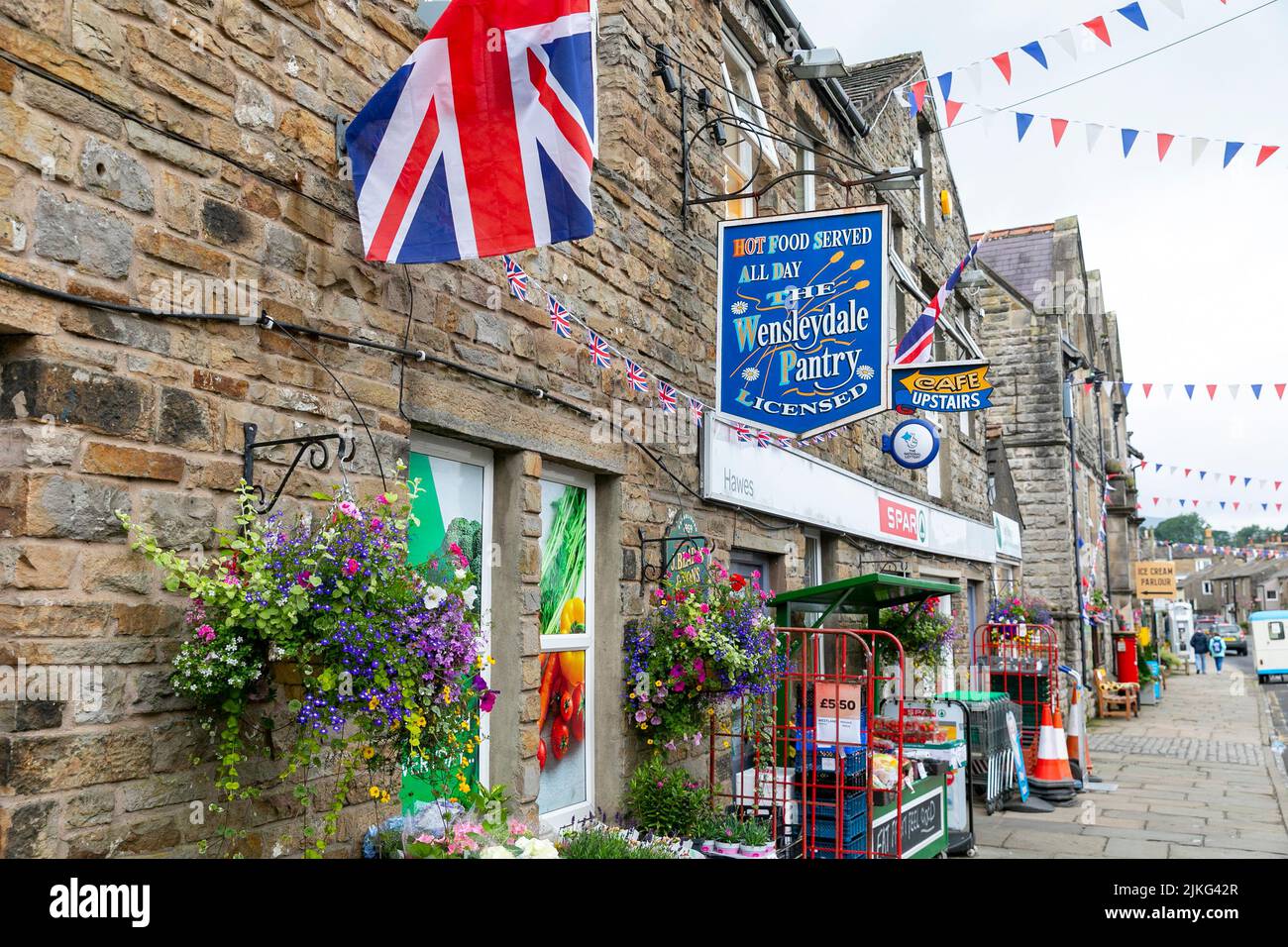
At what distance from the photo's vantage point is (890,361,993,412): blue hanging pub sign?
9078 mm

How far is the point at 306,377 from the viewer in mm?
A: 4035

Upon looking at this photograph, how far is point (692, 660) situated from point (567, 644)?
2.38 feet

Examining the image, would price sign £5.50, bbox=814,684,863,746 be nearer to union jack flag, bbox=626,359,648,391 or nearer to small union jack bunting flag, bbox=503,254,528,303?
union jack flag, bbox=626,359,648,391

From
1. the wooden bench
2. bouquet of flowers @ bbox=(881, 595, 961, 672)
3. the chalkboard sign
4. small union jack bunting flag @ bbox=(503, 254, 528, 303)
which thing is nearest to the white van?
the wooden bench

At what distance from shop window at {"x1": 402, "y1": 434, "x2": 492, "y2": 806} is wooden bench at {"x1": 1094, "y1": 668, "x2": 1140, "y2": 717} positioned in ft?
58.2

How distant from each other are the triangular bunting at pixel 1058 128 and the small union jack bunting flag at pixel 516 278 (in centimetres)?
463

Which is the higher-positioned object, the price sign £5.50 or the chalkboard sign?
the price sign £5.50

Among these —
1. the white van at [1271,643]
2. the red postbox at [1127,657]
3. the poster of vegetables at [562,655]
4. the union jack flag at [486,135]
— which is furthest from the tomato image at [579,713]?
the white van at [1271,643]

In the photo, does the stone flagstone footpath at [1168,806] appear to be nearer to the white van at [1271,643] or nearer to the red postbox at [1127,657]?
the red postbox at [1127,657]

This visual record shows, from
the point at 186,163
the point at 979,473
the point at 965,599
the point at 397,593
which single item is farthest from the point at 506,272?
the point at 979,473

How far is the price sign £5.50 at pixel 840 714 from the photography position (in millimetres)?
6277

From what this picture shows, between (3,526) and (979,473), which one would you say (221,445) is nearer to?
(3,526)

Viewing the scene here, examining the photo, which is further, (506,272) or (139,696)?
(506,272)
